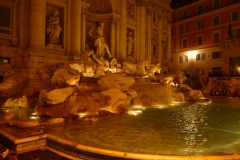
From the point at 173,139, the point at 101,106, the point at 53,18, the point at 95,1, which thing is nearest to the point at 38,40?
the point at 53,18

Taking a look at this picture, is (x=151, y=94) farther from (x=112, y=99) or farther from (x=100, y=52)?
(x=100, y=52)

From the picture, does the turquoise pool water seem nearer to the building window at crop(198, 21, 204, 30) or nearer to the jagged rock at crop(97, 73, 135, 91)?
the jagged rock at crop(97, 73, 135, 91)

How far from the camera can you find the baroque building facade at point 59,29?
10.8m

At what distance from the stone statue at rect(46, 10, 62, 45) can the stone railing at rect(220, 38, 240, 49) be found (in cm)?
2110

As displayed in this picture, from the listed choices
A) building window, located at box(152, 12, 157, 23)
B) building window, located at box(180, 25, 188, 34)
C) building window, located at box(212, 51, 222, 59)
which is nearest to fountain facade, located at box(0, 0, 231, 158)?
building window, located at box(152, 12, 157, 23)

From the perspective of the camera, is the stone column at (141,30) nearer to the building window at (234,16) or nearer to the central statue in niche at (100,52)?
the central statue in niche at (100,52)

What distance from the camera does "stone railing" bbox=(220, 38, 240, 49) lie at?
2365 cm

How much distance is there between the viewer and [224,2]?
25734 mm

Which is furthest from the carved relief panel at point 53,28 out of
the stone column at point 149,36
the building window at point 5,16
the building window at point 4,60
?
the stone column at point 149,36

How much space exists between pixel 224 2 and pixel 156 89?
846 inches

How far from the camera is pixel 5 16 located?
1112cm

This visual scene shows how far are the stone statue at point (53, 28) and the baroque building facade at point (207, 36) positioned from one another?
2051 centimetres

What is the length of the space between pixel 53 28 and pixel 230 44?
70.9 feet

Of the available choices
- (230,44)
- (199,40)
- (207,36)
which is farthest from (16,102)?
(199,40)
